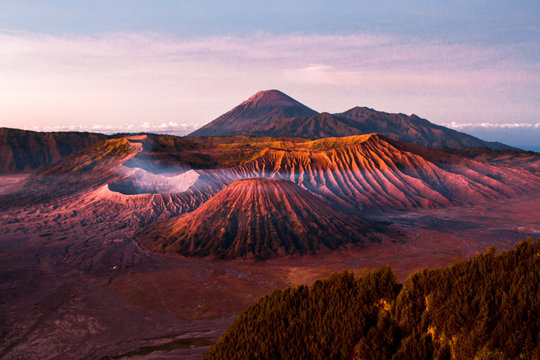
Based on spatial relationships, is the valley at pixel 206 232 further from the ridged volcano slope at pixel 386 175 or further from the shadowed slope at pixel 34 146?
the shadowed slope at pixel 34 146

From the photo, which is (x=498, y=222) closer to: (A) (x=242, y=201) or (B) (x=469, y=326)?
(A) (x=242, y=201)

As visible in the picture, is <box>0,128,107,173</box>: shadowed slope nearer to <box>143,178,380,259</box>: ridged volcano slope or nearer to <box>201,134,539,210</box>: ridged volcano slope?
<box>201,134,539,210</box>: ridged volcano slope

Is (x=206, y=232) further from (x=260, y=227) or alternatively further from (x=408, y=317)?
(x=408, y=317)

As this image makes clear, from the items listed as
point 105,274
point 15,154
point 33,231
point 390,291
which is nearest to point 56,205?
point 33,231

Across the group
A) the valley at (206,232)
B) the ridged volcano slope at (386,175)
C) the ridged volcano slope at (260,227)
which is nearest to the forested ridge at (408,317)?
the valley at (206,232)

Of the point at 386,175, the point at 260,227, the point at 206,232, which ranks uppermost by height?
the point at 386,175

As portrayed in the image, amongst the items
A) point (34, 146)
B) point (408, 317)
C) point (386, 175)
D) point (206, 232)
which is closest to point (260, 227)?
point (206, 232)

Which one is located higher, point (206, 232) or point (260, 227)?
point (260, 227)
